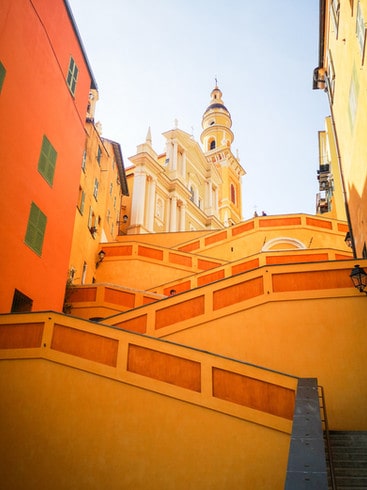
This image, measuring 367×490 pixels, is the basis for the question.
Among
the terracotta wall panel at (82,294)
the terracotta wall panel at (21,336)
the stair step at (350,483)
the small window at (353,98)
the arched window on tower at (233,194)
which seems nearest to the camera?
the stair step at (350,483)

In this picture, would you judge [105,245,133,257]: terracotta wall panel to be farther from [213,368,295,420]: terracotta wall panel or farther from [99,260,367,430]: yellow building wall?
[213,368,295,420]: terracotta wall panel

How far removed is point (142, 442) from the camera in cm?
775

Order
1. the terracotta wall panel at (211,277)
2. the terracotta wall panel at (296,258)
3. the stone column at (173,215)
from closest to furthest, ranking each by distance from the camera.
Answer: the terracotta wall panel at (211,277), the terracotta wall panel at (296,258), the stone column at (173,215)

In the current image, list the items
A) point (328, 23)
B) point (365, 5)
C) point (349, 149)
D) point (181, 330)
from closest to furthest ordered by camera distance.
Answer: point (365, 5) → point (181, 330) → point (349, 149) → point (328, 23)

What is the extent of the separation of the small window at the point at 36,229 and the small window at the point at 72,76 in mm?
5118

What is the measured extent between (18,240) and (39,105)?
160 inches

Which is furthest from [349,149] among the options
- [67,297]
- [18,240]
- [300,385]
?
[67,297]

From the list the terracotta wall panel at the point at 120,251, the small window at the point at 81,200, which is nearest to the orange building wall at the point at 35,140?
the small window at the point at 81,200

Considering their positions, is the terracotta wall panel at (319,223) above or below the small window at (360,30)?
above

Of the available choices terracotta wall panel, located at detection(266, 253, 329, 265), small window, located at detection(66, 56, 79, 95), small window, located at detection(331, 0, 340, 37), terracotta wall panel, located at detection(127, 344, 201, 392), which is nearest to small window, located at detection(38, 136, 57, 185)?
small window, located at detection(66, 56, 79, 95)

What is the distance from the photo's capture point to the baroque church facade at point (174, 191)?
3344 centimetres

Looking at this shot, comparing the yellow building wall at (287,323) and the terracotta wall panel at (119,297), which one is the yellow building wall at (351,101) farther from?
the terracotta wall panel at (119,297)

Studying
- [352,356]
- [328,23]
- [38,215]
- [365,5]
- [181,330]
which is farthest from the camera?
[328,23]

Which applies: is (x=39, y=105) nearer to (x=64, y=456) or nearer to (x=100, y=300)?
(x=100, y=300)
